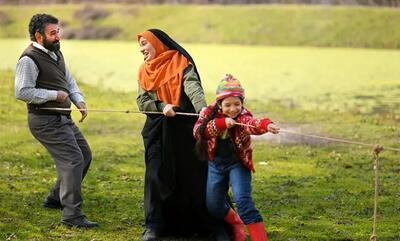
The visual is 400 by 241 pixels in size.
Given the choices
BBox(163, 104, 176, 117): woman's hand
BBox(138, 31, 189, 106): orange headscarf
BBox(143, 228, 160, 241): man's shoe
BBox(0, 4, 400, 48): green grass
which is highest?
BBox(0, 4, 400, 48): green grass

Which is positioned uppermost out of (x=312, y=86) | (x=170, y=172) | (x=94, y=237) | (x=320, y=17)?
(x=320, y=17)

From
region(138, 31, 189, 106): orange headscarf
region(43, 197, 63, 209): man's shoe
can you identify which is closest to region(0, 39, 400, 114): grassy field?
region(43, 197, 63, 209): man's shoe

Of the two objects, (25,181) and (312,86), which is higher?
(312,86)

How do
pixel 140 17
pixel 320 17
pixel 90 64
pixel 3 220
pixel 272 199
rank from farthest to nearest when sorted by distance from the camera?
pixel 140 17, pixel 320 17, pixel 90 64, pixel 272 199, pixel 3 220

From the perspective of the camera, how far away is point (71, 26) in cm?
6256

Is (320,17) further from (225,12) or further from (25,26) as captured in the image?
(25,26)

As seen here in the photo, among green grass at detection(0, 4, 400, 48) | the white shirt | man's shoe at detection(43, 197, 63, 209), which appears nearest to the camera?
the white shirt

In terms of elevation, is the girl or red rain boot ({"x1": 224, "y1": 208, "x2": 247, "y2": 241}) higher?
the girl

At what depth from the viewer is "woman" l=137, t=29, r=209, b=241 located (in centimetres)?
678

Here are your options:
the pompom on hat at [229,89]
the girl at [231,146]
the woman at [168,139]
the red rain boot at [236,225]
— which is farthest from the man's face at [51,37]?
the red rain boot at [236,225]

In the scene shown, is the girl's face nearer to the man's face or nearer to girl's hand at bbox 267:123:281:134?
girl's hand at bbox 267:123:281:134

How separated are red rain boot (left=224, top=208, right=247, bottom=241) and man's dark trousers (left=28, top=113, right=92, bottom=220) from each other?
1.74 meters

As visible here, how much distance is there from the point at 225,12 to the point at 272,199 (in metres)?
49.7

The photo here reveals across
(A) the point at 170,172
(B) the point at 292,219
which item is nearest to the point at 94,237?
(A) the point at 170,172
